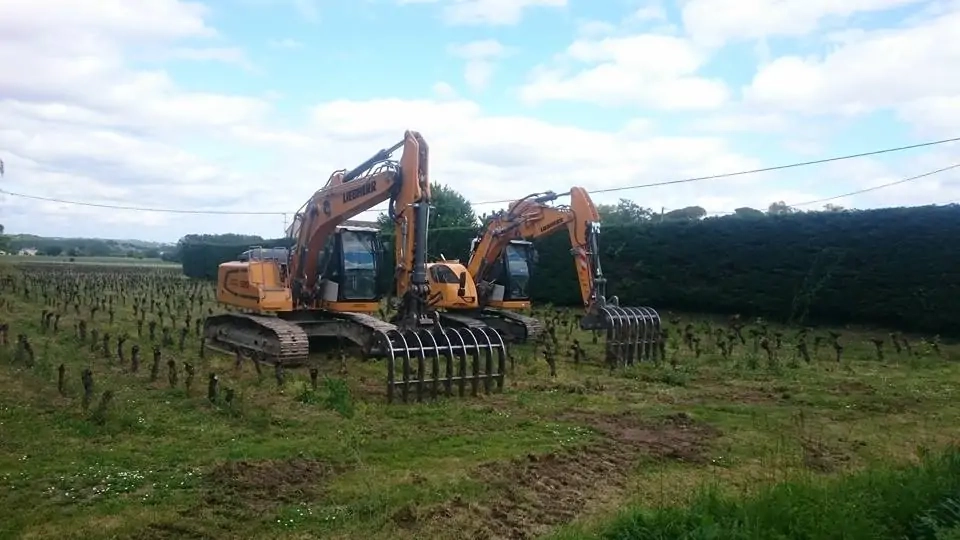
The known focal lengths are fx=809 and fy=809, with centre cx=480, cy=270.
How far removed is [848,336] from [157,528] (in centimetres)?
1638

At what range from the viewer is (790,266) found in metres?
20.2

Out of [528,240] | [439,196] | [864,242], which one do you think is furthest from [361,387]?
[439,196]

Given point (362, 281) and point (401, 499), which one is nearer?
point (401, 499)

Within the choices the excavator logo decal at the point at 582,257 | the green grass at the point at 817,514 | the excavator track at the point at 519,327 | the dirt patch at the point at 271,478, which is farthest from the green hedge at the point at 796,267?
the green grass at the point at 817,514

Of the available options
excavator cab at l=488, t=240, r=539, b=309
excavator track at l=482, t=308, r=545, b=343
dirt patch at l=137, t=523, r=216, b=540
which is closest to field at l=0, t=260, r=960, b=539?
dirt patch at l=137, t=523, r=216, b=540

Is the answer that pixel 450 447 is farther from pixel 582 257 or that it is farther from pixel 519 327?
pixel 519 327

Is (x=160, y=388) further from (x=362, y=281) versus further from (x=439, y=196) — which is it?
(x=439, y=196)

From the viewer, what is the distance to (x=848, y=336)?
18.0 metres

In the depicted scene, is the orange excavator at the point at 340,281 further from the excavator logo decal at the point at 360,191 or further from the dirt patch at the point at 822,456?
the dirt patch at the point at 822,456

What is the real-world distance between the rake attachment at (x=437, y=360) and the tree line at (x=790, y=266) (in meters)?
7.27

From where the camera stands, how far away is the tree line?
698 inches

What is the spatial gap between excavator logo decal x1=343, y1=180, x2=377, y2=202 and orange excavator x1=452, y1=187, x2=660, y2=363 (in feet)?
13.6

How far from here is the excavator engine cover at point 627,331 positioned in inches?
532

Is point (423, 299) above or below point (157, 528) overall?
above
